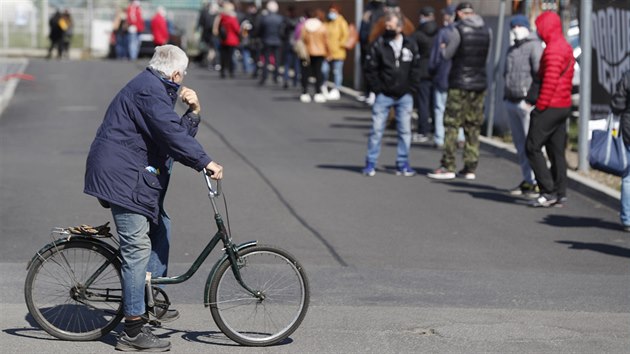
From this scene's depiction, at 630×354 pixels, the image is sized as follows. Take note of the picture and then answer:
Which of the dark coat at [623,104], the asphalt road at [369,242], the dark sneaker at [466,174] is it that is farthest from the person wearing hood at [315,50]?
the dark coat at [623,104]

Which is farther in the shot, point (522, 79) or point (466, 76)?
point (466, 76)

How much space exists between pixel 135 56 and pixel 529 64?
3038cm

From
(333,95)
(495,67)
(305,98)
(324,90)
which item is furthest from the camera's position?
(333,95)

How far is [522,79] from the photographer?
13773 millimetres

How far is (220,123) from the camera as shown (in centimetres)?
2192

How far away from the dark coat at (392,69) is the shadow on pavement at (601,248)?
13.4 feet

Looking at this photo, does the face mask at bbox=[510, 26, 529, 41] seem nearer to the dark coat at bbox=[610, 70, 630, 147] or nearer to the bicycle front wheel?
the dark coat at bbox=[610, 70, 630, 147]

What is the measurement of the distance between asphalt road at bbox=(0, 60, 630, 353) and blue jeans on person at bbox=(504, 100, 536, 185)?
414 mm

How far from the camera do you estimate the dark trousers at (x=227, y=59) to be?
3316 cm

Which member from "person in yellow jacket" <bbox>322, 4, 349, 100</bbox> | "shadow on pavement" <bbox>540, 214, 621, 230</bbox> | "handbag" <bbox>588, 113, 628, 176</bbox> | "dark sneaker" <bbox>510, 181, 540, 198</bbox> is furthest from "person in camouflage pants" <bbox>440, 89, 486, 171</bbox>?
"person in yellow jacket" <bbox>322, 4, 349, 100</bbox>

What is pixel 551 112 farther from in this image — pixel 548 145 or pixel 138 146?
pixel 138 146

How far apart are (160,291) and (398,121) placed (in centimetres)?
813

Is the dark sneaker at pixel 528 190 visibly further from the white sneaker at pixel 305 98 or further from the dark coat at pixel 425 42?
the white sneaker at pixel 305 98

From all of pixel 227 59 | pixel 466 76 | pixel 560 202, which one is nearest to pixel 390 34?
pixel 466 76
